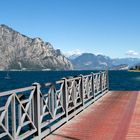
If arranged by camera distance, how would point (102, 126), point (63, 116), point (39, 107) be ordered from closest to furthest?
point (39, 107)
point (102, 126)
point (63, 116)

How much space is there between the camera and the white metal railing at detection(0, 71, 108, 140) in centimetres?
769

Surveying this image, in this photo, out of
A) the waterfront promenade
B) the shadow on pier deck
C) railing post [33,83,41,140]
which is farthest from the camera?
the shadow on pier deck

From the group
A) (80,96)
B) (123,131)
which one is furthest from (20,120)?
(80,96)

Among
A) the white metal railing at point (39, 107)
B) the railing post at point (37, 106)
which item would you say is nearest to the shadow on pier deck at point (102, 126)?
the white metal railing at point (39, 107)

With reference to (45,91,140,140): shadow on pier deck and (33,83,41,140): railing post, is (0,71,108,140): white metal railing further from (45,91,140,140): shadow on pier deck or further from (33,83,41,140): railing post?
(45,91,140,140): shadow on pier deck

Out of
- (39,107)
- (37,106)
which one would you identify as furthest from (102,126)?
(37,106)

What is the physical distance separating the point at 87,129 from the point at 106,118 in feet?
7.87

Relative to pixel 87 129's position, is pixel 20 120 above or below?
above

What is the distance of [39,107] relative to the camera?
30.2ft

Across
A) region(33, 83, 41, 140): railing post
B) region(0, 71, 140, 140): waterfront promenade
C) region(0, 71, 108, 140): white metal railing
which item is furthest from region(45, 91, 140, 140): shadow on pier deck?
region(33, 83, 41, 140): railing post

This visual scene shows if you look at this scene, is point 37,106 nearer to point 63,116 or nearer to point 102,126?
point 102,126

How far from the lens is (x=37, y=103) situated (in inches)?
357

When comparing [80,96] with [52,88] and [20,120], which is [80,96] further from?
[20,120]

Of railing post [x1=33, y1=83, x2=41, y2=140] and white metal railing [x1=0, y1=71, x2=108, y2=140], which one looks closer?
white metal railing [x1=0, y1=71, x2=108, y2=140]
